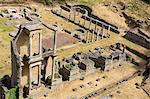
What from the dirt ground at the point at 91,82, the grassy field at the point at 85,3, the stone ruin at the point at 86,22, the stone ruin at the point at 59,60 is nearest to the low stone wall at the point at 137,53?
the stone ruin at the point at 59,60

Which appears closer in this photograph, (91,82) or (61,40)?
(91,82)

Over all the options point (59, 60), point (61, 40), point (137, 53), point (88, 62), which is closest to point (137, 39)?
point (137, 53)

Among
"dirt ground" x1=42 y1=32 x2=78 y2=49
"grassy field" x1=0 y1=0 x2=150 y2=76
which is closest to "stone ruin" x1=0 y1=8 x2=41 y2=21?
"grassy field" x1=0 y1=0 x2=150 y2=76

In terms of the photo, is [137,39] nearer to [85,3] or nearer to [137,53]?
[137,53]

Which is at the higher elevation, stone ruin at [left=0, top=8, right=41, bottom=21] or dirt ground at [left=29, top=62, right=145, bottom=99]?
stone ruin at [left=0, top=8, right=41, bottom=21]

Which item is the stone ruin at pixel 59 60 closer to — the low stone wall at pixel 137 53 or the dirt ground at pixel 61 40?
the low stone wall at pixel 137 53

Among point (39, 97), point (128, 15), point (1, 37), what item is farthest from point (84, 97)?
point (128, 15)

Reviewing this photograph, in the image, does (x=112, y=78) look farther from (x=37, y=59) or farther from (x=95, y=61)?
(x=37, y=59)

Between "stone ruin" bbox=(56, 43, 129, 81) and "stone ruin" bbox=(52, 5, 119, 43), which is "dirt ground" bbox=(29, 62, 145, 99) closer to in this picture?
"stone ruin" bbox=(56, 43, 129, 81)

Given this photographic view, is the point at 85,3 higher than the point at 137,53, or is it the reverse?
the point at 85,3

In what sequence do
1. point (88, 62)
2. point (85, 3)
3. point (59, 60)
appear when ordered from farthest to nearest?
point (85, 3), point (59, 60), point (88, 62)

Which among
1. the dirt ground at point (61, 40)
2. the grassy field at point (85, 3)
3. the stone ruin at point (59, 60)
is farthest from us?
the dirt ground at point (61, 40)
